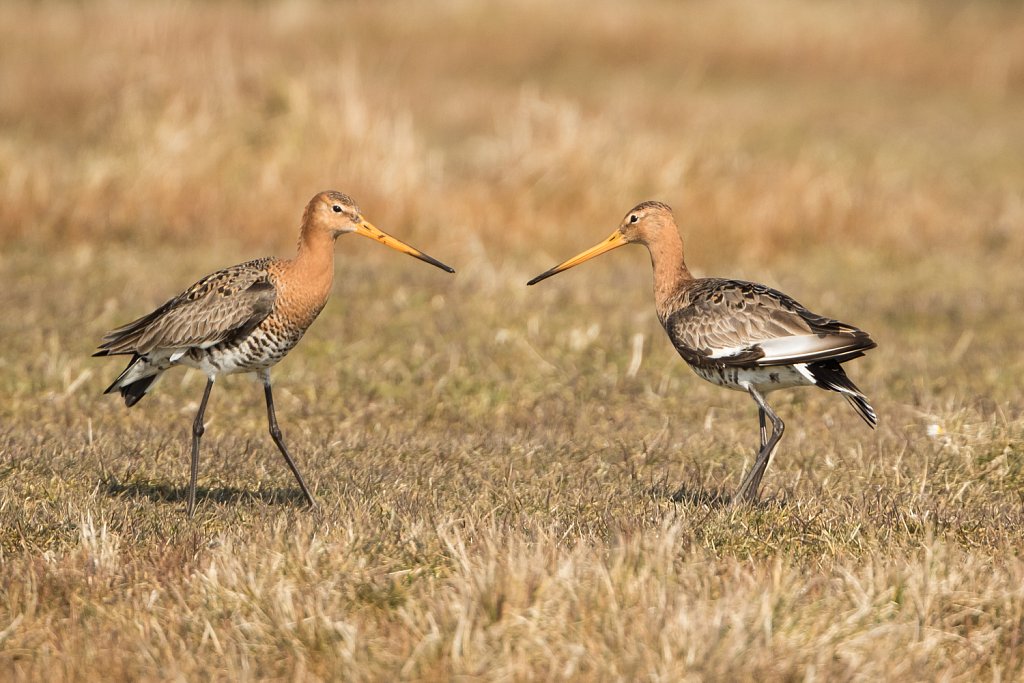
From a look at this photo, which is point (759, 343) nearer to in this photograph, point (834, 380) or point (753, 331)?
point (753, 331)

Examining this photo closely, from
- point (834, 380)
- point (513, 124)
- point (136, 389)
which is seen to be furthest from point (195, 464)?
point (513, 124)

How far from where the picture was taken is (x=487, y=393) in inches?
361

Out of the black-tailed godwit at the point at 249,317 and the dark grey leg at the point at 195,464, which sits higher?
the black-tailed godwit at the point at 249,317

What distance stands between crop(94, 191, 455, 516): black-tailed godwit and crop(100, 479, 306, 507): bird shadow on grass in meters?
0.09

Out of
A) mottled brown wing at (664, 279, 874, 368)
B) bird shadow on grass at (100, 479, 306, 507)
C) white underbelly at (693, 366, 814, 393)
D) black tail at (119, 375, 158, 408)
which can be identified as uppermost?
mottled brown wing at (664, 279, 874, 368)

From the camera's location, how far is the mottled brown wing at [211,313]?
6797mm

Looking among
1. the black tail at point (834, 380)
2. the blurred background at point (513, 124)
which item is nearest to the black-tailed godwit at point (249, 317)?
the black tail at point (834, 380)

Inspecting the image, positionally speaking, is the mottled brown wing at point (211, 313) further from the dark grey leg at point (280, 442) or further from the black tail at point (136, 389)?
the dark grey leg at point (280, 442)

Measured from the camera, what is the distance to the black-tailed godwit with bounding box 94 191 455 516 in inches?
269

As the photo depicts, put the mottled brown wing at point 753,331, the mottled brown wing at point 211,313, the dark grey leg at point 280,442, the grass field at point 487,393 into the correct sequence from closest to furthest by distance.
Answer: the grass field at point 487,393
the mottled brown wing at point 753,331
the dark grey leg at point 280,442
the mottled brown wing at point 211,313

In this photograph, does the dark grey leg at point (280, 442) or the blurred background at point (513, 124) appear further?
the blurred background at point (513, 124)

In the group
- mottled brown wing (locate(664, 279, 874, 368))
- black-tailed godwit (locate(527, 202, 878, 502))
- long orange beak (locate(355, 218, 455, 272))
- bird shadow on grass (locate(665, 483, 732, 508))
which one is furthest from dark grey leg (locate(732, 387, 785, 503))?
long orange beak (locate(355, 218, 455, 272))

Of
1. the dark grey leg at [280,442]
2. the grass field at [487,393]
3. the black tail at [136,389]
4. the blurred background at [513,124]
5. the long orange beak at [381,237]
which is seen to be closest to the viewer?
the grass field at [487,393]

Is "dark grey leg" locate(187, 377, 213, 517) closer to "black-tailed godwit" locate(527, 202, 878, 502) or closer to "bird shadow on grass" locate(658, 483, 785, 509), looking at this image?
"bird shadow on grass" locate(658, 483, 785, 509)
